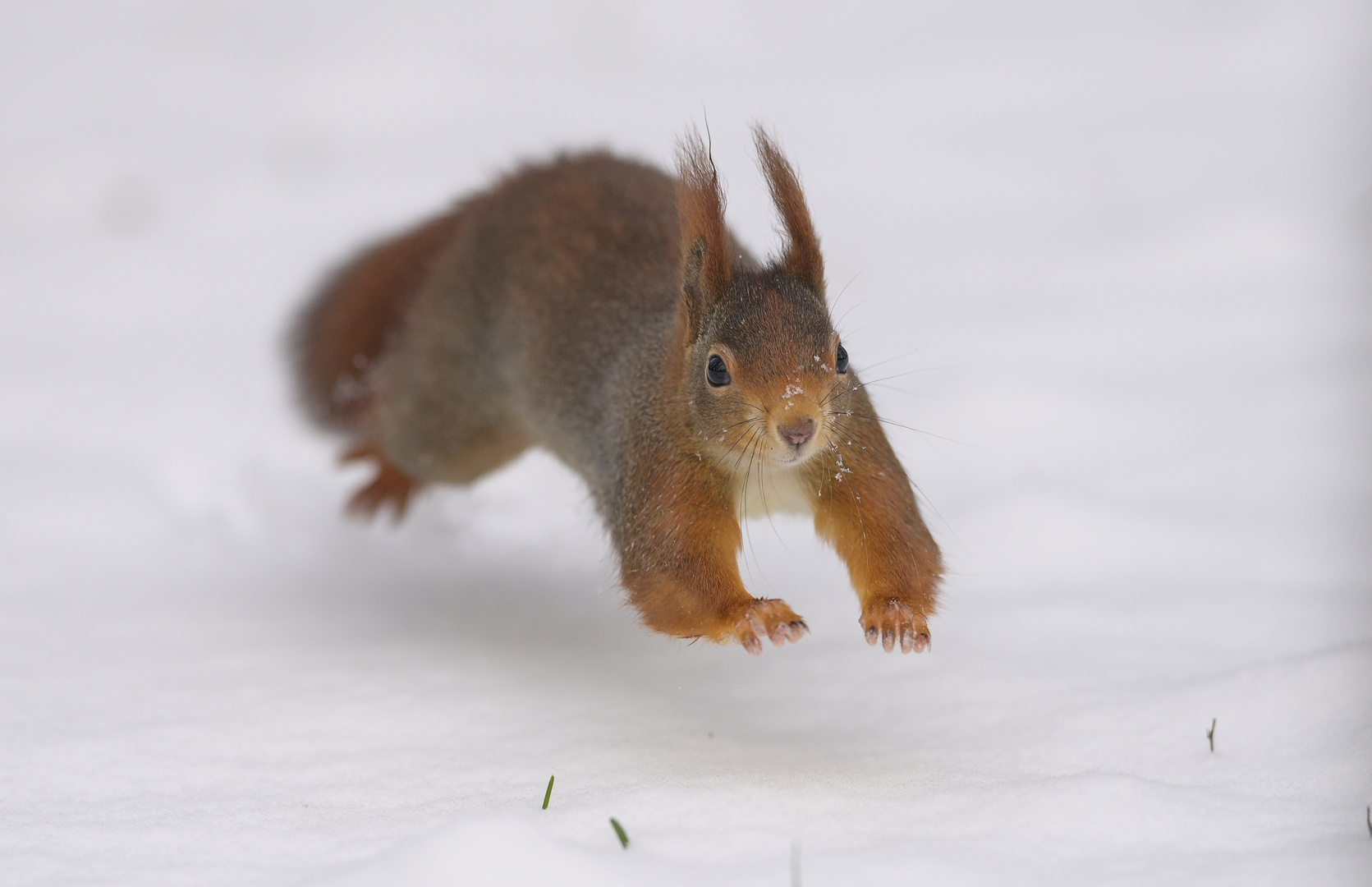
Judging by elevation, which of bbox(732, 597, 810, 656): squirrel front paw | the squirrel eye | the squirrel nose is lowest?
bbox(732, 597, 810, 656): squirrel front paw

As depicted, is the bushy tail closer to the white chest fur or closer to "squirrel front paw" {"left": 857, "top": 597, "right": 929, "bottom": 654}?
the white chest fur

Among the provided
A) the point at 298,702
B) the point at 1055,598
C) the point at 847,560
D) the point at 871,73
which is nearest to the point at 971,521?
the point at 1055,598

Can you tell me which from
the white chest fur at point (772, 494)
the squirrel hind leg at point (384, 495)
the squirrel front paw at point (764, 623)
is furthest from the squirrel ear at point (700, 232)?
the squirrel hind leg at point (384, 495)

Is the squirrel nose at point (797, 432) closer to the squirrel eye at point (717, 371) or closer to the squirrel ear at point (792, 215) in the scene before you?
the squirrel eye at point (717, 371)

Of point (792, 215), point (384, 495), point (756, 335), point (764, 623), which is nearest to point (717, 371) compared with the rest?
point (756, 335)

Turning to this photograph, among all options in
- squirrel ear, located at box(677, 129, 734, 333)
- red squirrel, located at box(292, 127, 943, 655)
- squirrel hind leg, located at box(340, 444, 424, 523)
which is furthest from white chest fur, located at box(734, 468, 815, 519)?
squirrel hind leg, located at box(340, 444, 424, 523)

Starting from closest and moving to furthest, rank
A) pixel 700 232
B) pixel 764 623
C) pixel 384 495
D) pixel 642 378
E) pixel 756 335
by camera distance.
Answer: pixel 764 623
pixel 756 335
pixel 700 232
pixel 642 378
pixel 384 495

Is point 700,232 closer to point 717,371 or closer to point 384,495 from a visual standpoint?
point 717,371
